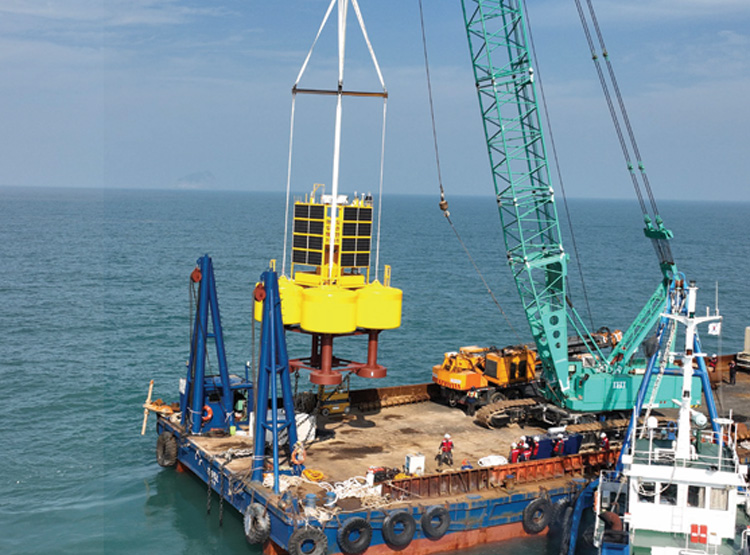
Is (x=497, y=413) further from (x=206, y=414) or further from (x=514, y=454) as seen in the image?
(x=206, y=414)

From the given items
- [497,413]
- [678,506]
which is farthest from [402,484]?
[497,413]

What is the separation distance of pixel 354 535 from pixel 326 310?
8037 mm

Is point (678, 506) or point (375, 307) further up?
point (375, 307)

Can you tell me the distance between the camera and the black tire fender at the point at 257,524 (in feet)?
84.2

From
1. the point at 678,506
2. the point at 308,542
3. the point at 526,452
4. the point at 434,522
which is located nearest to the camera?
the point at 678,506

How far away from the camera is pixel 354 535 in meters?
25.0

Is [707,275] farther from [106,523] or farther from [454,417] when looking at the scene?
[106,523]

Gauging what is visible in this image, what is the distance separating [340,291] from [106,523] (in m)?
11.6

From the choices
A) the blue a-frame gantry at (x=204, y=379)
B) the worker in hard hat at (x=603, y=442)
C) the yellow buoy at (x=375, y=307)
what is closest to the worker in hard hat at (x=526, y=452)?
the worker in hard hat at (x=603, y=442)

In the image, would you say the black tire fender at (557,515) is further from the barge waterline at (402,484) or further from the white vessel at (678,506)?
the white vessel at (678,506)

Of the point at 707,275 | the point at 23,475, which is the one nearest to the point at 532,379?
the point at 23,475

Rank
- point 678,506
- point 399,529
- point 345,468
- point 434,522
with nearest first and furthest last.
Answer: point 678,506, point 399,529, point 434,522, point 345,468

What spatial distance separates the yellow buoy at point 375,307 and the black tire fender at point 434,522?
7.08 metres

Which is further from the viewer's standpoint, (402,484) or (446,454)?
(446,454)
